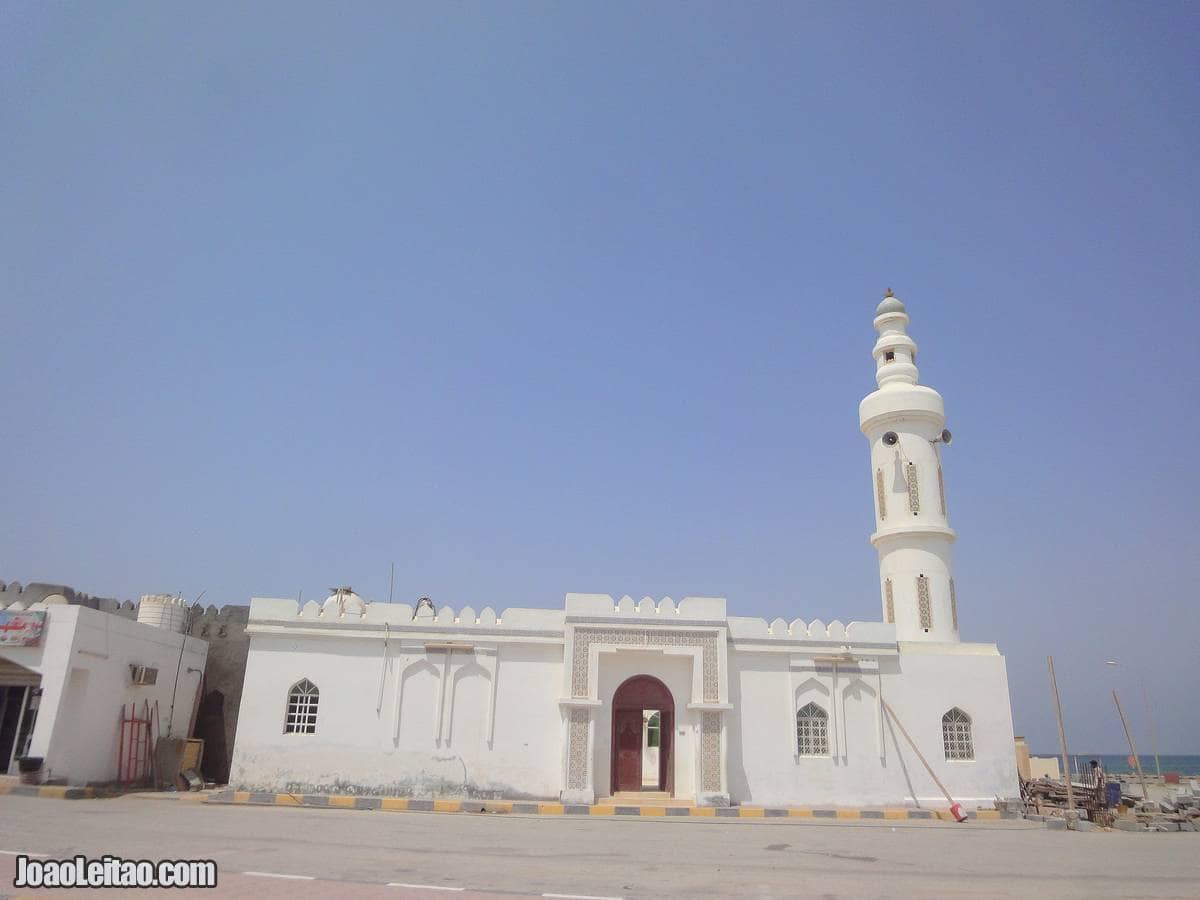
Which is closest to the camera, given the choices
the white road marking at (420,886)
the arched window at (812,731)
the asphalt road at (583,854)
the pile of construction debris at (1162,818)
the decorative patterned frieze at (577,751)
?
the white road marking at (420,886)

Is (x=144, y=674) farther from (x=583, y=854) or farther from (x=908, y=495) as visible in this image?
(x=908, y=495)

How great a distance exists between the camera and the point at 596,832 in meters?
13.4

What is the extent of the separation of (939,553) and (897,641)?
9.30ft

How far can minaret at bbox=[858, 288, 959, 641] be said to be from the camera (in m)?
21.4

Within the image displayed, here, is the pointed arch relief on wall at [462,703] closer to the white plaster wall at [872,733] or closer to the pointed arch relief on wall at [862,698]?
the white plaster wall at [872,733]

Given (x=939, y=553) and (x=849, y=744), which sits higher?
(x=939, y=553)

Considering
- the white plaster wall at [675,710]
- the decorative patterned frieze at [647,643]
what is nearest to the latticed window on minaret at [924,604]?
the decorative patterned frieze at [647,643]

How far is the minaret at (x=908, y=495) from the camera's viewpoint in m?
21.4

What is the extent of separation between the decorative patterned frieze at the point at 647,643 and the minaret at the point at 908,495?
218 inches

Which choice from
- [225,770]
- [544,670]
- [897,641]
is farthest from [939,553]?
[225,770]

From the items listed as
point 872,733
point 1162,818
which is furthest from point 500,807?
point 1162,818

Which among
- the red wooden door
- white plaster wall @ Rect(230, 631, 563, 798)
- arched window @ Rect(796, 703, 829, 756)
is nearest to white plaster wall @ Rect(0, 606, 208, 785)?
white plaster wall @ Rect(230, 631, 563, 798)

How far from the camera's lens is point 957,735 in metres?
20.0

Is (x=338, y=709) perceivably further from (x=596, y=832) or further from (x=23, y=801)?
(x=596, y=832)
